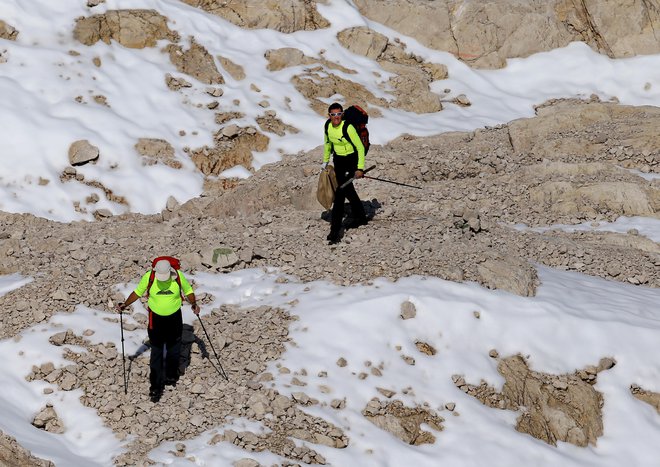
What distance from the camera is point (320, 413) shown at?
8.67 m

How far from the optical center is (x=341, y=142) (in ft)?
40.4

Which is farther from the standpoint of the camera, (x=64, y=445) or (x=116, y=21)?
(x=116, y=21)

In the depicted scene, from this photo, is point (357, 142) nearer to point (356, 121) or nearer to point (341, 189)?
point (356, 121)

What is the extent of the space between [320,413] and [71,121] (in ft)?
34.7

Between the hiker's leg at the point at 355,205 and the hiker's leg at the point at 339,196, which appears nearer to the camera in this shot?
the hiker's leg at the point at 339,196

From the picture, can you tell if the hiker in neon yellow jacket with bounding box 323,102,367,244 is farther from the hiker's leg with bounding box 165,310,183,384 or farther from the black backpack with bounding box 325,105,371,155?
the hiker's leg with bounding box 165,310,183,384

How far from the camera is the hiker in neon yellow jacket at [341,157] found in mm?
12156

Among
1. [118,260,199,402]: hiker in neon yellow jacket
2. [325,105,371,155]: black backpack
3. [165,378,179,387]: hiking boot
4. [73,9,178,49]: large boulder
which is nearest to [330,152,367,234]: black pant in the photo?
[325,105,371,155]: black backpack

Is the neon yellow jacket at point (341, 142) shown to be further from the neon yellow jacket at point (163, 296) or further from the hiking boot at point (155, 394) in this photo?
the hiking boot at point (155, 394)

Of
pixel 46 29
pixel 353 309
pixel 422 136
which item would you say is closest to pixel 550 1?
pixel 422 136

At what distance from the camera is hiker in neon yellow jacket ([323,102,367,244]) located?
12.2 meters

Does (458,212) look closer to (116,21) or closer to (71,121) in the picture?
(71,121)

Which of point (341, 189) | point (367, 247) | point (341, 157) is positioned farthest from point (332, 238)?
point (341, 157)

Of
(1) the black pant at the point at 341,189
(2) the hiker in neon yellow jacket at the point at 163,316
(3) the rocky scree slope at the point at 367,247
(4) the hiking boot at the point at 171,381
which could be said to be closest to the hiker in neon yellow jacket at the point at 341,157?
(1) the black pant at the point at 341,189
